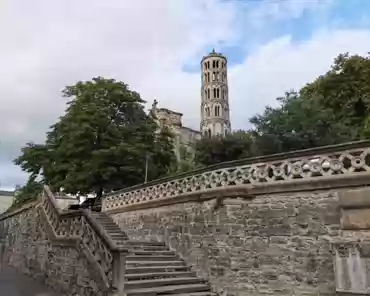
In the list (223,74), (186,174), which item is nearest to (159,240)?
(186,174)

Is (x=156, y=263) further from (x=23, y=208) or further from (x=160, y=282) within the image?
(x=23, y=208)

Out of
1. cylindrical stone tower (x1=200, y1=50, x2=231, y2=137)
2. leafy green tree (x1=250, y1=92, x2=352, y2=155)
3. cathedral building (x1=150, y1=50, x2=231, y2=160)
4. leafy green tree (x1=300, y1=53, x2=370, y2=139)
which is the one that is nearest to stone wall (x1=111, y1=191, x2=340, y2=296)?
leafy green tree (x1=250, y1=92, x2=352, y2=155)

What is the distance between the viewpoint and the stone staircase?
8.01 meters

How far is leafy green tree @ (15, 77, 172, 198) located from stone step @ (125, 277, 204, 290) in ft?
25.0

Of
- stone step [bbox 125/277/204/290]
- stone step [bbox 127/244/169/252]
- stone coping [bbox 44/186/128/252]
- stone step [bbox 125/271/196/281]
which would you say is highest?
stone coping [bbox 44/186/128/252]

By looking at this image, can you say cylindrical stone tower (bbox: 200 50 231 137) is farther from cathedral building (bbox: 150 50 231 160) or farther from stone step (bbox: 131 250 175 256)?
stone step (bbox: 131 250 175 256)

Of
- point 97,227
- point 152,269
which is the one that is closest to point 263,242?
point 152,269

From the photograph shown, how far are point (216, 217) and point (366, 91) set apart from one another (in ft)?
33.3

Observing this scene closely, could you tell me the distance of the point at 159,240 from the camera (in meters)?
11.5

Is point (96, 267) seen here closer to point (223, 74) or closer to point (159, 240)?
point (159, 240)

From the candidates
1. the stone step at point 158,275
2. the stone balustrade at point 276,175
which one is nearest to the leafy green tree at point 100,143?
the stone balustrade at point 276,175

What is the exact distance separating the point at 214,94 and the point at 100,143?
3934cm

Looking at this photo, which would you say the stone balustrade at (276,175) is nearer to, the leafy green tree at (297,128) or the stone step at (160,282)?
the stone step at (160,282)

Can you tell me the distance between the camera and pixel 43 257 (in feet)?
36.8
